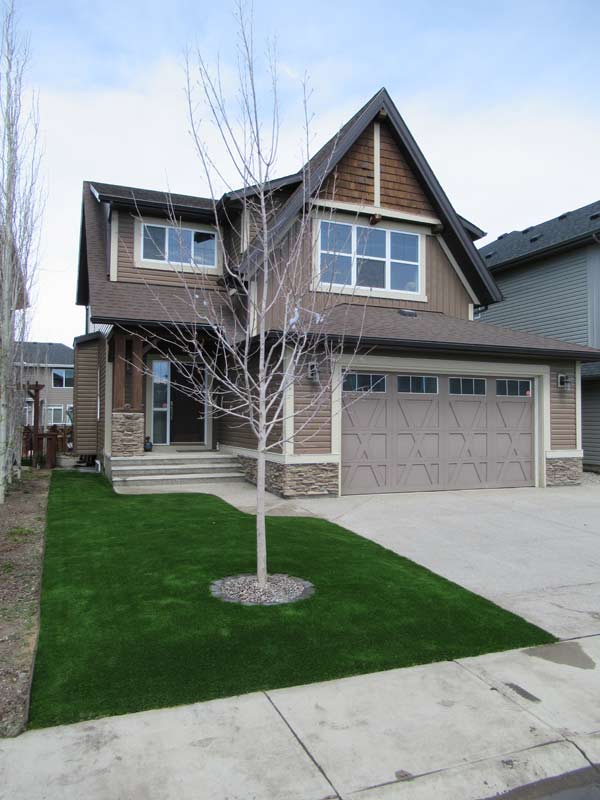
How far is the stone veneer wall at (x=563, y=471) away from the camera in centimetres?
1271

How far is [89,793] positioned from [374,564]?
405 cm

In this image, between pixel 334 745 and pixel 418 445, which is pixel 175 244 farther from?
pixel 334 745

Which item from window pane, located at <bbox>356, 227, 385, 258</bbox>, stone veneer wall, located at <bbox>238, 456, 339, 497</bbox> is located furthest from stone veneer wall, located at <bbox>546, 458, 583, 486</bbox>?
window pane, located at <bbox>356, 227, 385, 258</bbox>

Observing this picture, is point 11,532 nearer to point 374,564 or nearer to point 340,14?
point 374,564

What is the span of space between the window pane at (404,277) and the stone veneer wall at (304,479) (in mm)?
5005

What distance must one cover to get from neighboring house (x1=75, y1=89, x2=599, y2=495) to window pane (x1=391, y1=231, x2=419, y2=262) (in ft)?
0.12

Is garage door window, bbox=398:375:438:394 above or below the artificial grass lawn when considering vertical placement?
above

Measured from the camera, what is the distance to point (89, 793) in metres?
Result: 2.67

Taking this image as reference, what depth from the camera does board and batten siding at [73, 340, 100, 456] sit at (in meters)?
16.1

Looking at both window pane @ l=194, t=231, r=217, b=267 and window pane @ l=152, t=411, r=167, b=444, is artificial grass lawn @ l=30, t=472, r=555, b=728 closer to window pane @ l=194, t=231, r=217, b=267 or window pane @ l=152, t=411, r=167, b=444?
window pane @ l=152, t=411, r=167, b=444

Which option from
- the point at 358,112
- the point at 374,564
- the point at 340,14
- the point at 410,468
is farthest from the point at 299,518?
the point at 358,112

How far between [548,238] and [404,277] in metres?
7.56

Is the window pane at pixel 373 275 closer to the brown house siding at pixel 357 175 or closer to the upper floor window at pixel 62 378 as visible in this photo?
the brown house siding at pixel 357 175

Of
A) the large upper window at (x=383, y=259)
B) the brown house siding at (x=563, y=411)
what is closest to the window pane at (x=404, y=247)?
the large upper window at (x=383, y=259)
